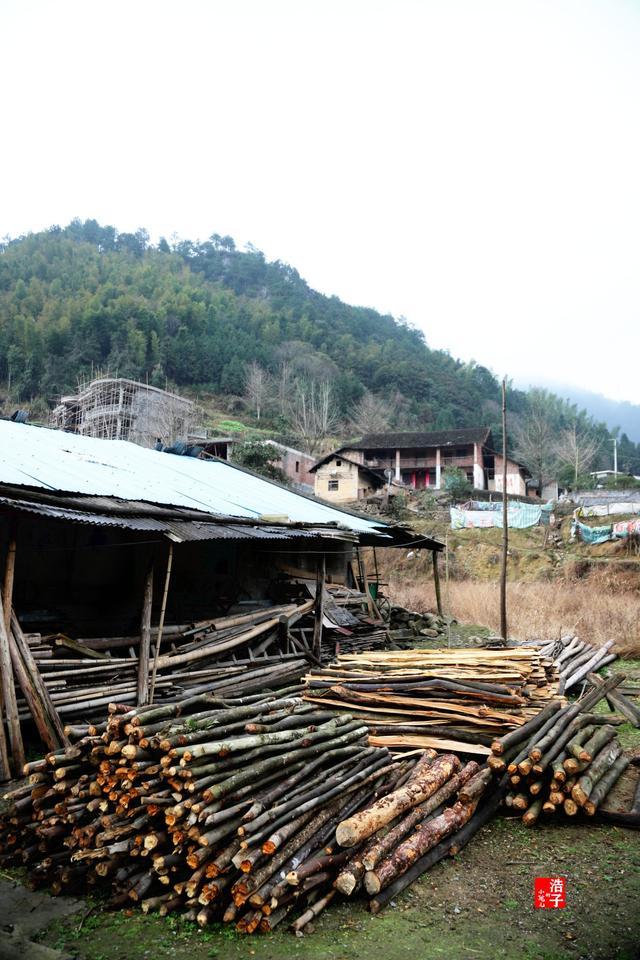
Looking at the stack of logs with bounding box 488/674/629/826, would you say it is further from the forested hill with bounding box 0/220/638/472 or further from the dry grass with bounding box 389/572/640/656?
the forested hill with bounding box 0/220/638/472

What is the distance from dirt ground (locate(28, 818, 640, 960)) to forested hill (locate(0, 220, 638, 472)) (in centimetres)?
5304

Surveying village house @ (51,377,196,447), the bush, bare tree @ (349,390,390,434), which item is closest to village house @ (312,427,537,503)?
the bush

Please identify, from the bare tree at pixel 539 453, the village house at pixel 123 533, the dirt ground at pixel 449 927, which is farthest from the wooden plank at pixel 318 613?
the bare tree at pixel 539 453

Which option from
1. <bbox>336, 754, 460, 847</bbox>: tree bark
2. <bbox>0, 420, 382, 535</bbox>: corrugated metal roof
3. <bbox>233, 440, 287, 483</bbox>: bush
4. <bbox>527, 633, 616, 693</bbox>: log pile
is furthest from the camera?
<bbox>233, 440, 287, 483</bbox>: bush

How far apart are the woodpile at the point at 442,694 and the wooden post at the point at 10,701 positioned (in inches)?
127

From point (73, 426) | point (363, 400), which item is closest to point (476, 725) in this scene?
point (73, 426)

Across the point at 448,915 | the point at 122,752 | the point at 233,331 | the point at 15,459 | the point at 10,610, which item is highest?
the point at 233,331

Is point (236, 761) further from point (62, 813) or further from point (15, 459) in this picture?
point (15, 459)

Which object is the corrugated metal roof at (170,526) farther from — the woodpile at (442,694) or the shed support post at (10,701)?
the woodpile at (442,694)

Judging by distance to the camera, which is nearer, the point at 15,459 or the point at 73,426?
the point at 15,459

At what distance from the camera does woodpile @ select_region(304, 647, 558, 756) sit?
667 centimetres

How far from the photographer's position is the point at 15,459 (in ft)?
30.3

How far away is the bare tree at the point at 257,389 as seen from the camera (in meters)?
62.2

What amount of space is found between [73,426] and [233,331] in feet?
92.9
